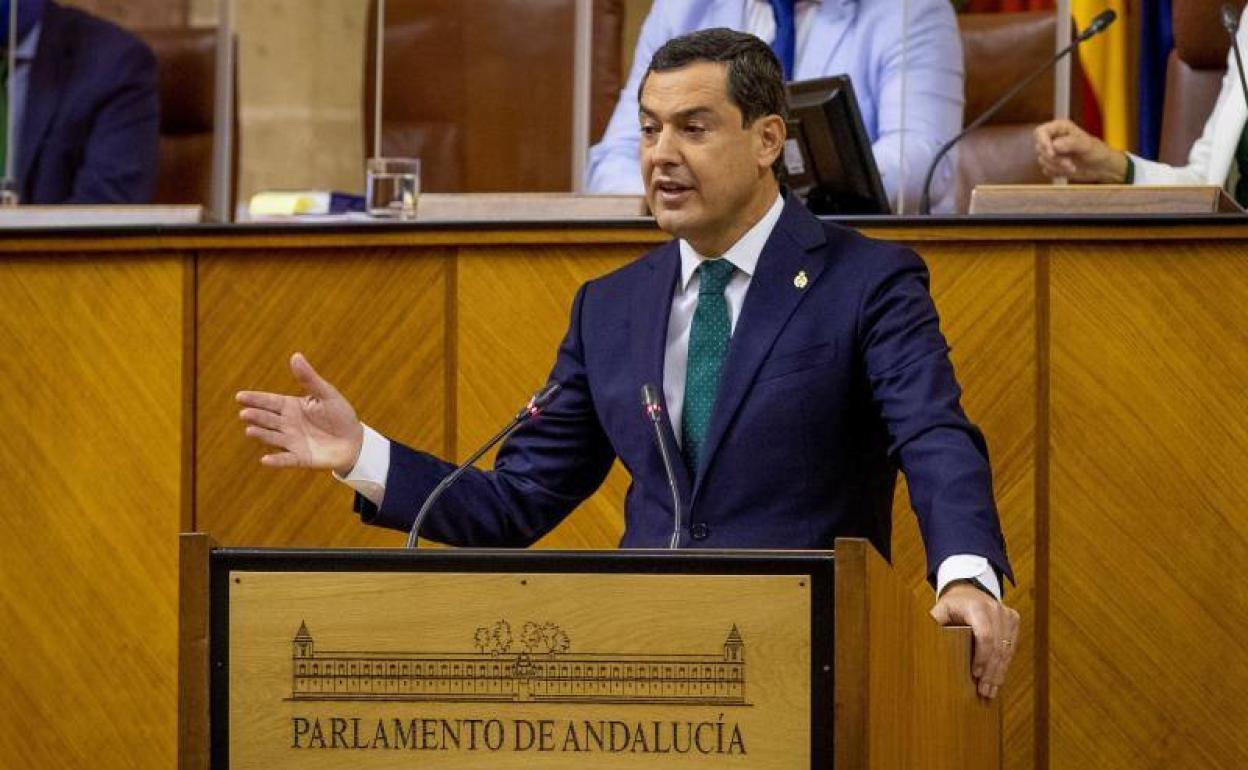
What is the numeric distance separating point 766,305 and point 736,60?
1.08 feet

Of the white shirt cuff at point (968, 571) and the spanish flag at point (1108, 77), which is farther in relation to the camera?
the spanish flag at point (1108, 77)

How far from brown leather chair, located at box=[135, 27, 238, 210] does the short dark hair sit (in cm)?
253

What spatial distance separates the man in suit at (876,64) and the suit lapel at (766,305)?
4.32 feet

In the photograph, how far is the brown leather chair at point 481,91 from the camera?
17.6 feet

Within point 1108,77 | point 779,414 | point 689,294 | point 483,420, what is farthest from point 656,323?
point 1108,77

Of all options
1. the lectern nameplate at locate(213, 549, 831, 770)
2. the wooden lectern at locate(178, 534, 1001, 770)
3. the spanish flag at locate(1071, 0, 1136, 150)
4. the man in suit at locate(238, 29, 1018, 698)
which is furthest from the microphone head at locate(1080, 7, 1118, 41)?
the lectern nameplate at locate(213, 549, 831, 770)

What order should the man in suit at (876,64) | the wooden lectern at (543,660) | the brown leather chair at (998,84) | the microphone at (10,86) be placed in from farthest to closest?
the brown leather chair at (998,84), the microphone at (10,86), the man in suit at (876,64), the wooden lectern at (543,660)

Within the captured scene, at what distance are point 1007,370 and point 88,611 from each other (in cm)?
152

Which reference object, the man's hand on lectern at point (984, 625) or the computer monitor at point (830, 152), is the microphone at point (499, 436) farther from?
the computer monitor at point (830, 152)

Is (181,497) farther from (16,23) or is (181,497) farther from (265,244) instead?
(16,23)

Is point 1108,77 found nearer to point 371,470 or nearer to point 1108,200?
point 1108,200

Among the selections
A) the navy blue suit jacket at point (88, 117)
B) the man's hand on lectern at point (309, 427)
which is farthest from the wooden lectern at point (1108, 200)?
the navy blue suit jacket at point (88, 117)

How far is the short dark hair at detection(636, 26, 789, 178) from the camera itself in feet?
9.37

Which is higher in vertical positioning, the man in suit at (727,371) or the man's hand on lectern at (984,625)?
the man in suit at (727,371)
